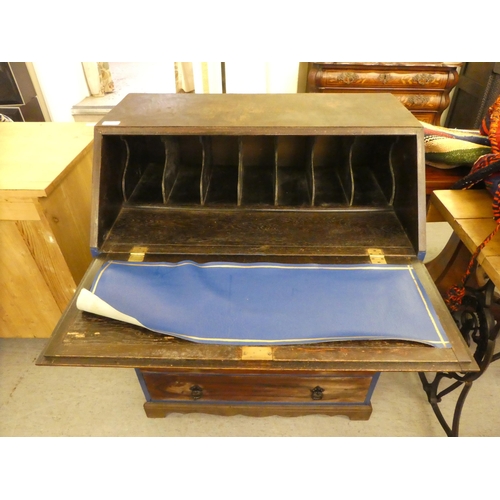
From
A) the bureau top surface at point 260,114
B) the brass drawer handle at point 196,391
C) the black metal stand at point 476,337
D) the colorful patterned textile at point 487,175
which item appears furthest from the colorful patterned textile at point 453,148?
the brass drawer handle at point 196,391

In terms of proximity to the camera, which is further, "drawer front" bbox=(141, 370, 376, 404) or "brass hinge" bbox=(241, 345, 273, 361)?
"drawer front" bbox=(141, 370, 376, 404)

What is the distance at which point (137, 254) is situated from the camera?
1.17 m

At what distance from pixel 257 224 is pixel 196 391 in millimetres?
678

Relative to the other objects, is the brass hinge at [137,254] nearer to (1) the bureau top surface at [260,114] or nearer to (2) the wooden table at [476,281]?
(1) the bureau top surface at [260,114]

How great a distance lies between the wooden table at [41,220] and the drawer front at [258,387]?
1.97ft

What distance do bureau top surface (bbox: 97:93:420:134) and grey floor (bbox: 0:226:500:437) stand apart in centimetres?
117

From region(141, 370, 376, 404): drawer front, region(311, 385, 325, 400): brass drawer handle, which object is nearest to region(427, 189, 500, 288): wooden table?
region(141, 370, 376, 404): drawer front

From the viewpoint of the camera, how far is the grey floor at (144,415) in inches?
60.0

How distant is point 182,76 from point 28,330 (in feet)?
11.1

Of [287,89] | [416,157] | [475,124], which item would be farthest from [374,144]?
[475,124]

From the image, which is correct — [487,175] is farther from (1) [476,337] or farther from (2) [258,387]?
(2) [258,387]

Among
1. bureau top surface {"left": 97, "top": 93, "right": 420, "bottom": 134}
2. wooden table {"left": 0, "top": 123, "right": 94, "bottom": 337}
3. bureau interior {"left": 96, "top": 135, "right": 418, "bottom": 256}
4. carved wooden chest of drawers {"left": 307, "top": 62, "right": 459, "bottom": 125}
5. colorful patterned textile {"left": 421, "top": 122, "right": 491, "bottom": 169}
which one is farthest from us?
carved wooden chest of drawers {"left": 307, "top": 62, "right": 459, "bottom": 125}

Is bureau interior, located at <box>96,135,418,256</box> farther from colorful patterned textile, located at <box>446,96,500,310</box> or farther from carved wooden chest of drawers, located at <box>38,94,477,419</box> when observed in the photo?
colorful patterned textile, located at <box>446,96,500,310</box>

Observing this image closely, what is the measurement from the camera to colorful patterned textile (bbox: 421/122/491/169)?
165 cm
